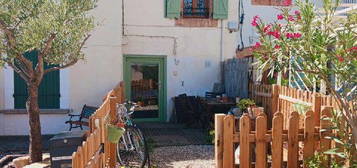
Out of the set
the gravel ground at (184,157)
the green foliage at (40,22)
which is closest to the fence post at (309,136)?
the gravel ground at (184,157)

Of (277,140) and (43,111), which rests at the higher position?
(277,140)

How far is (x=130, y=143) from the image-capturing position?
562cm

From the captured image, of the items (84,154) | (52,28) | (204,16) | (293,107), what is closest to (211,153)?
(293,107)

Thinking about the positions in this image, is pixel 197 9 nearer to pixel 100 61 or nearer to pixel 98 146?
pixel 100 61

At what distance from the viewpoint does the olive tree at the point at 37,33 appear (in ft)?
16.4

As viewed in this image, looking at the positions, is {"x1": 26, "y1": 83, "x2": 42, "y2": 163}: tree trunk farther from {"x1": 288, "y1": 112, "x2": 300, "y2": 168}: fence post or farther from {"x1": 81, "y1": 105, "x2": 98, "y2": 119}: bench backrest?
{"x1": 288, "y1": 112, "x2": 300, "y2": 168}: fence post

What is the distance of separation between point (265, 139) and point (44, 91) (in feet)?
19.2

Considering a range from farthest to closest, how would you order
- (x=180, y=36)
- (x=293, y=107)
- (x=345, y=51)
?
(x=180, y=36)
(x=293, y=107)
(x=345, y=51)

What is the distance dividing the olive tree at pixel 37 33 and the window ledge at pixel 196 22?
14.8 ft

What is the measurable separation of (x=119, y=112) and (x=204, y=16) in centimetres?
542

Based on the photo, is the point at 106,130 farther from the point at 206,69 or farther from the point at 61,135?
the point at 206,69

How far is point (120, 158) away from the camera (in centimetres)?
562

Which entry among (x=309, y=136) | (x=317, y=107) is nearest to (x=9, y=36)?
(x=309, y=136)

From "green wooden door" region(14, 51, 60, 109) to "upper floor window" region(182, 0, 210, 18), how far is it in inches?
151
